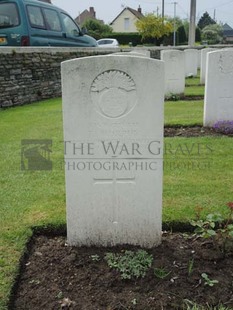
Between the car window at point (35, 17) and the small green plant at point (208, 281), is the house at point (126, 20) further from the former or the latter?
the small green plant at point (208, 281)

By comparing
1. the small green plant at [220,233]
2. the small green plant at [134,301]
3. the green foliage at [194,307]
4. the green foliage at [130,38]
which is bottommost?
the small green plant at [134,301]

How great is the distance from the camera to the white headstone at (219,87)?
6.29 metres

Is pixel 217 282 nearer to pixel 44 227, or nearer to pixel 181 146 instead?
pixel 44 227

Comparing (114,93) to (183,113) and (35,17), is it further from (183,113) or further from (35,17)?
(35,17)

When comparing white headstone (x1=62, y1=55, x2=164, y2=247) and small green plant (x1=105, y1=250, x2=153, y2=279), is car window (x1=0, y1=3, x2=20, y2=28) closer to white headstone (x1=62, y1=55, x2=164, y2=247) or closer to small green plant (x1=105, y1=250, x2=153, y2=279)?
white headstone (x1=62, y1=55, x2=164, y2=247)

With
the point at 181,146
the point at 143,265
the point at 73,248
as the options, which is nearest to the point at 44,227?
the point at 73,248

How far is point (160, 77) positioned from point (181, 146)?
317cm

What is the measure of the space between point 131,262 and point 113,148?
81 centimetres

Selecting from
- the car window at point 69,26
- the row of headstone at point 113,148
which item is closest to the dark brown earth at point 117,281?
the row of headstone at point 113,148

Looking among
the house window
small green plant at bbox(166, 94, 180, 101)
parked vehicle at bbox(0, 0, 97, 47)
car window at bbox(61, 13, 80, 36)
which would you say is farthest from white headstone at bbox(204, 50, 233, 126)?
the house window

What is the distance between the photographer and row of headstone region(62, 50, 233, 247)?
258cm

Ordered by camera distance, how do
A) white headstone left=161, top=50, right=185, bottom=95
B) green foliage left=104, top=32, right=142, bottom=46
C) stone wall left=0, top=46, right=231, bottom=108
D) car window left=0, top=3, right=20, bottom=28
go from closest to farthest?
stone wall left=0, top=46, right=231, bottom=108 < car window left=0, top=3, right=20, bottom=28 < white headstone left=161, top=50, right=185, bottom=95 < green foliage left=104, top=32, right=142, bottom=46

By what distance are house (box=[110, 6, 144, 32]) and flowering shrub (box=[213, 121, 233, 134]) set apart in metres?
64.5

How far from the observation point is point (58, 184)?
14.0 ft
